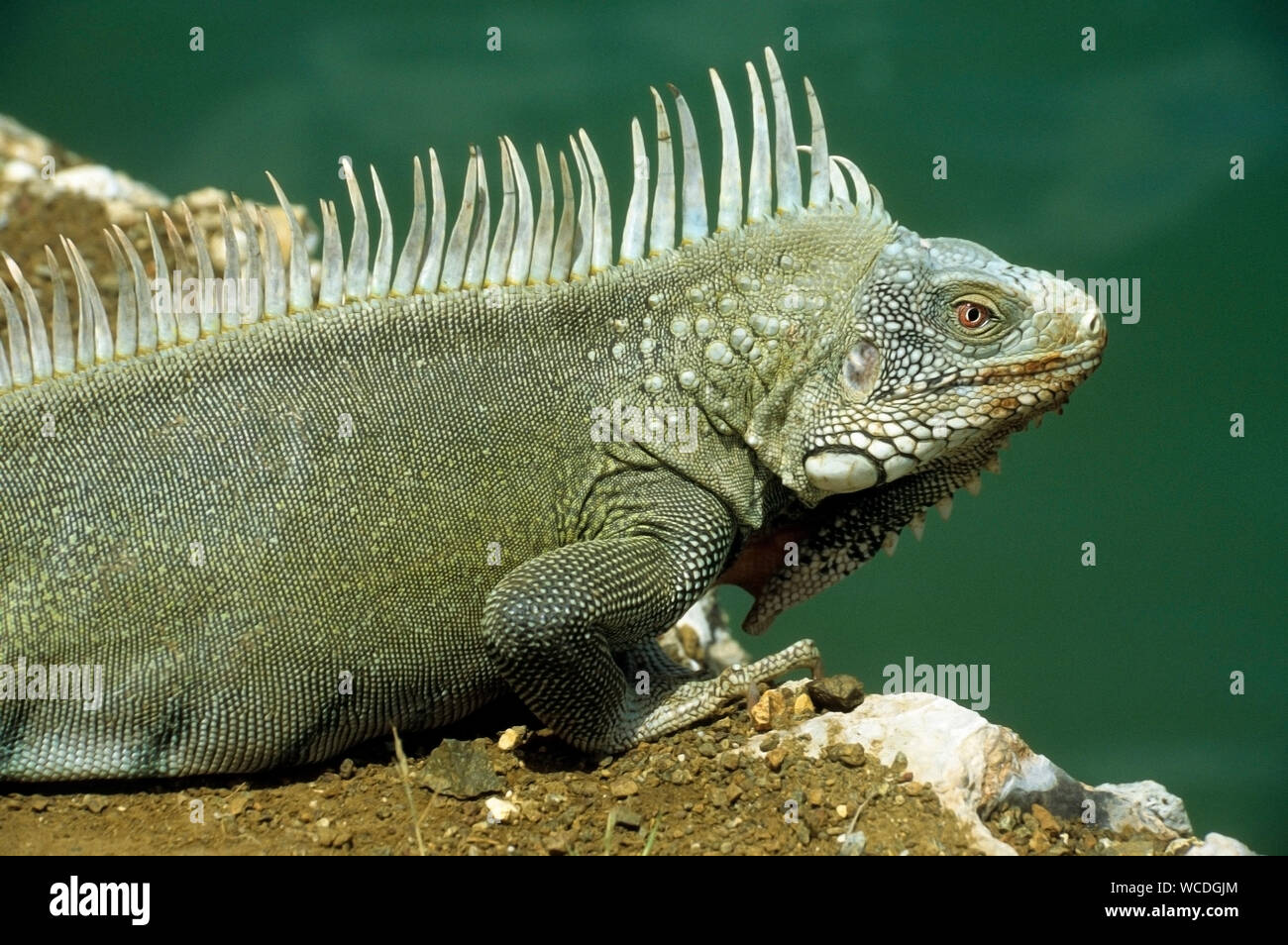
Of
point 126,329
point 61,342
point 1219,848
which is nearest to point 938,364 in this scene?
point 1219,848

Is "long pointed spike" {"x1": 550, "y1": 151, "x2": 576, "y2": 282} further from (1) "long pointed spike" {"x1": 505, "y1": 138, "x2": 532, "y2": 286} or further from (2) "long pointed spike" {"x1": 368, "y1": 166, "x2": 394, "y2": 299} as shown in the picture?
(2) "long pointed spike" {"x1": 368, "y1": 166, "x2": 394, "y2": 299}

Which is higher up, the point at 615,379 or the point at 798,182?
the point at 798,182

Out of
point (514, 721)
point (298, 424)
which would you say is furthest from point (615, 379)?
point (514, 721)

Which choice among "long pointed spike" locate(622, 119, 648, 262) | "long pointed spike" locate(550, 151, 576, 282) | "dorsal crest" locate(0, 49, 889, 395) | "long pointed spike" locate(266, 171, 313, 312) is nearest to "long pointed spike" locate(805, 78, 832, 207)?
"dorsal crest" locate(0, 49, 889, 395)

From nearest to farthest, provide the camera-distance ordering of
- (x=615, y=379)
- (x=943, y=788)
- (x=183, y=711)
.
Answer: (x=943, y=788)
(x=183, y=711)
(x=615, y=379)

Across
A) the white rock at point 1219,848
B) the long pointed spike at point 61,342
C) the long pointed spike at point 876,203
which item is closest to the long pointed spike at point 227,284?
the long pointed spike at point 61,342

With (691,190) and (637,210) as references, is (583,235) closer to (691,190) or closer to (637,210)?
(637,210)

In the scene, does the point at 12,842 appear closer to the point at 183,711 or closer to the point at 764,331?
the point at 183,711
